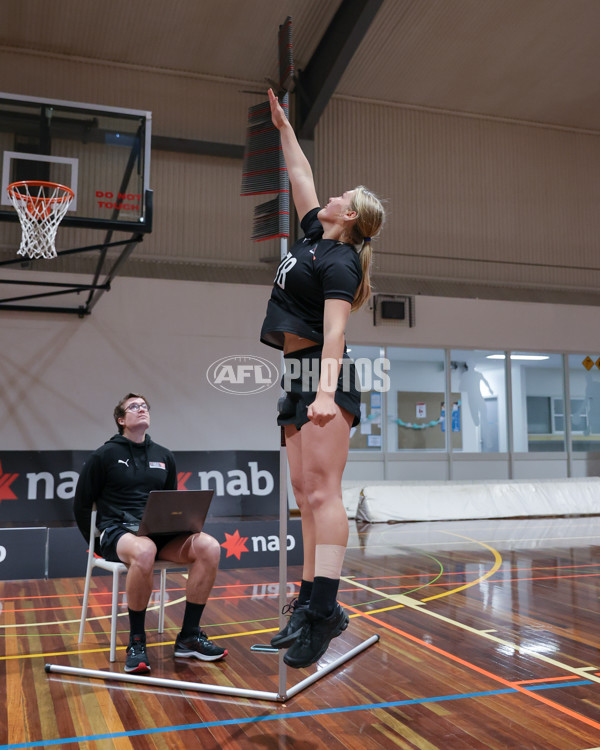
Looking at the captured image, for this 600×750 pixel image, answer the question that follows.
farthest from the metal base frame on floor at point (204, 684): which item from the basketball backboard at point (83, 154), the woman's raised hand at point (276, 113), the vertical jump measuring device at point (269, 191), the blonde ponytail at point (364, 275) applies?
the basketball backboard at point (83, 154)

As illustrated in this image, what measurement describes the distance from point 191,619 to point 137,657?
0.38m

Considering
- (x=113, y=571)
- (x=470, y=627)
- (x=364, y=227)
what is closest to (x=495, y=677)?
(x=470, y=627)

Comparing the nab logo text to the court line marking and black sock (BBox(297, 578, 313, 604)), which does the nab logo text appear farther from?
black sock (BBox(297, 578, 313, 604))

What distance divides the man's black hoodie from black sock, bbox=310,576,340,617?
1823 mm

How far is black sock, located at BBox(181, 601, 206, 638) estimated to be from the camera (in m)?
3.50

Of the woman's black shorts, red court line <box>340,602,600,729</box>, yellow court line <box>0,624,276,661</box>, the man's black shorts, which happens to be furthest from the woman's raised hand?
yellow court line <box>0,624,276,661</box>

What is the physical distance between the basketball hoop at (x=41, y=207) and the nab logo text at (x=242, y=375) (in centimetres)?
381

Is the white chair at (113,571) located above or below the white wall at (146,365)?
below

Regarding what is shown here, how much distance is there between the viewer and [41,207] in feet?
20.5

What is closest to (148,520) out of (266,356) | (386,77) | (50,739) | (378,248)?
(50,739)

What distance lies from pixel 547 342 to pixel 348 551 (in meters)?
6.41

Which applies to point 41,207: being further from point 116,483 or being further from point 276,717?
point 276,717

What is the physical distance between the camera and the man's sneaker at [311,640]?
2.13 meters

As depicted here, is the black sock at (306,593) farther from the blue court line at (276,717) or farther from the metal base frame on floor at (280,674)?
the blue court line at (276,717)
